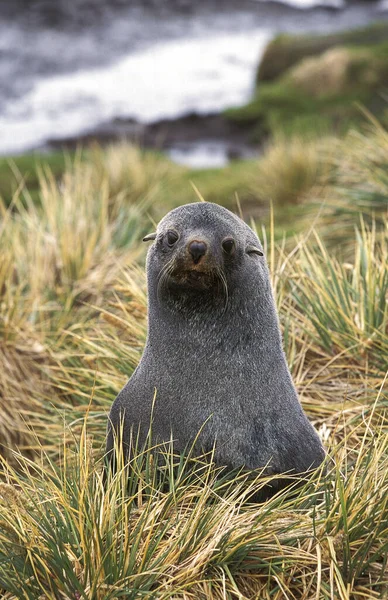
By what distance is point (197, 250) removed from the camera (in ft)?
8.87

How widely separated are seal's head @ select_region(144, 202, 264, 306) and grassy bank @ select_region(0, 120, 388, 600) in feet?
2.11

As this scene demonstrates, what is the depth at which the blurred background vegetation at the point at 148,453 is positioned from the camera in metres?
2.73

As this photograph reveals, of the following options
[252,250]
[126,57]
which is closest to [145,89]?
[126,57]

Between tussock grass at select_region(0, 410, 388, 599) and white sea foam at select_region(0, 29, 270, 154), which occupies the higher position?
tussock grass at select_region(0, 410, 388, 599)

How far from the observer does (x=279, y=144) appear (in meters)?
11.1

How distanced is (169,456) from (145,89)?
17798 mm

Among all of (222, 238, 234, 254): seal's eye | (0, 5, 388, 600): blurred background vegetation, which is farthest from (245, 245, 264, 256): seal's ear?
(0, 5, 388, 600): blurred background vegetation

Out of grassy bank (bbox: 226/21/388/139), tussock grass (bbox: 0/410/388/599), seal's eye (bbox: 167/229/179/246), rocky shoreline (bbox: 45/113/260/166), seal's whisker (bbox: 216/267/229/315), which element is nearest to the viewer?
tussock grass (bbox: 0/410/388/599)

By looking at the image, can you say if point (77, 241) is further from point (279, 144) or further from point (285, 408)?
point (279, 144)

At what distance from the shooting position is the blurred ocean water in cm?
1762

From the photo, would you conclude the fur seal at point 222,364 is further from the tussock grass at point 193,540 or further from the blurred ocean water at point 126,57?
the blurred ocean water at point 126,57

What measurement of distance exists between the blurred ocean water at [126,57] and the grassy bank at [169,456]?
31.4ft

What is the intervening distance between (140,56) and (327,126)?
21.8 feet

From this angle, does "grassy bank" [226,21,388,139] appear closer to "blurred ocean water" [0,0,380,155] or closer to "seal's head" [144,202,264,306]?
"blurred ocean water" [0,0,380,155]
